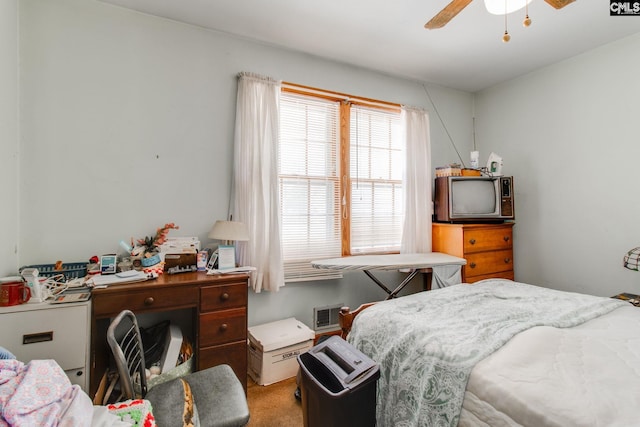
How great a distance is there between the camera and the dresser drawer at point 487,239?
291cm

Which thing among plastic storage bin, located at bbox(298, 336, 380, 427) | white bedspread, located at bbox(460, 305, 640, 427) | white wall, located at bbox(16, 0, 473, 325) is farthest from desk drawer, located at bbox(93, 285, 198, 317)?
white bedspread, located at bbox(460, 305, 640, 427)

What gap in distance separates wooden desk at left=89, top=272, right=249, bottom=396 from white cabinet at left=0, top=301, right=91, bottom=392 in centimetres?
16

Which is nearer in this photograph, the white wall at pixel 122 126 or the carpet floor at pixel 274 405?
the carpet floor at pixel 274 405

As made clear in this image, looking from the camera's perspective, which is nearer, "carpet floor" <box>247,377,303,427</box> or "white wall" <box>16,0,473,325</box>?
"carpet floor" <box>247,377,303,427</box>

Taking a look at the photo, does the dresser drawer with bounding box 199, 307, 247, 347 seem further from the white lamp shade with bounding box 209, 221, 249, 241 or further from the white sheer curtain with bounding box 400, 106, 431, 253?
the white sheer curtain with bounding box 400, 106, 431, 253

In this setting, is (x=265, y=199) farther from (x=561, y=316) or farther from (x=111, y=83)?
(x=561, y=316)

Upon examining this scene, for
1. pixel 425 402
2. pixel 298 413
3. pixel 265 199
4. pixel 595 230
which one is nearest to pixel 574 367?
pixel 425 402

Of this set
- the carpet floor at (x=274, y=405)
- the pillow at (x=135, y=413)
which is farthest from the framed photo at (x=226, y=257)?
the pillow at (x=135, y=413)

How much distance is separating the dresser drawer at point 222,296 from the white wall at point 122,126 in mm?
578

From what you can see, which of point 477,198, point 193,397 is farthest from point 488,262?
point 193,397

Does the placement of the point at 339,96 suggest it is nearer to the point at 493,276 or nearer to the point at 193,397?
the point at 493,276

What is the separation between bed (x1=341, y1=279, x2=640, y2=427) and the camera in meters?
0.90

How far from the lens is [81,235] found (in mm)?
2041

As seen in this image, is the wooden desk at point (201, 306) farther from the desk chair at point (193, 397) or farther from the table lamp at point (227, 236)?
the desk chair at point (193, 397)
